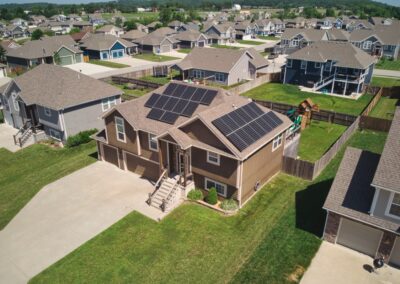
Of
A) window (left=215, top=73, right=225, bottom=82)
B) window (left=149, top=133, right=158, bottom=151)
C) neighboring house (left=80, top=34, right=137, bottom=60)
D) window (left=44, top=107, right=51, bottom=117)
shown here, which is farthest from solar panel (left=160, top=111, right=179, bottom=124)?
neighboring house (left=80, top=34, right=137, bottom=60)

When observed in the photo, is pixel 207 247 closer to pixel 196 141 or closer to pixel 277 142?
pixel 196 141

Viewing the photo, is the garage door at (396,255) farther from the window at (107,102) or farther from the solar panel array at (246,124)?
the window at (107,102)

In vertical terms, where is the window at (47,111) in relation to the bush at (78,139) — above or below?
above

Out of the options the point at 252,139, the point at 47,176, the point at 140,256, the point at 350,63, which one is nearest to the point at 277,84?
the point at 350,63

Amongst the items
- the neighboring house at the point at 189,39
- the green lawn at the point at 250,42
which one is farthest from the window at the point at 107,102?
the green lawn at the point at 250,42

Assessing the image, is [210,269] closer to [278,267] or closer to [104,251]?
[278,267]

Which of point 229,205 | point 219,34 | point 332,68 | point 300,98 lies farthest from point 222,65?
point 219,34

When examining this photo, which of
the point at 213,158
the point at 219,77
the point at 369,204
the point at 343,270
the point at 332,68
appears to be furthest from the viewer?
the point at 219,77
